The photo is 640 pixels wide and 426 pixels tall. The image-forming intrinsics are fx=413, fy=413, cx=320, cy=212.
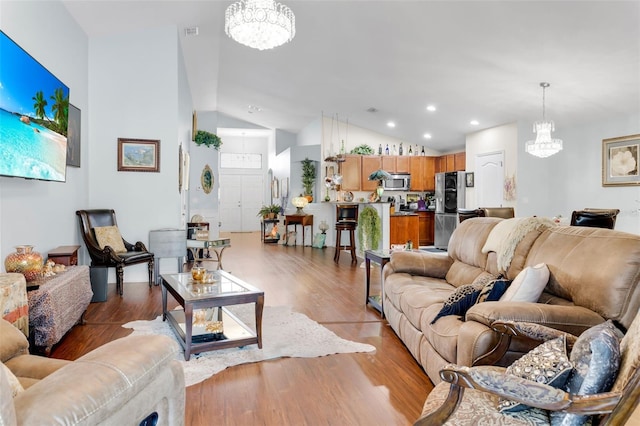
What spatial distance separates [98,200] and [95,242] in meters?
0.88

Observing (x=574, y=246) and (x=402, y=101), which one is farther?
(x=402, y=101)

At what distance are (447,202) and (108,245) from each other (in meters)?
6.70

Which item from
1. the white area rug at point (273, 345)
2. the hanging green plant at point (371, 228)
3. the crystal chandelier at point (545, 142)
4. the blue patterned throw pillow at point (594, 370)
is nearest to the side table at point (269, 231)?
the hanging green plant at point (371, 228)

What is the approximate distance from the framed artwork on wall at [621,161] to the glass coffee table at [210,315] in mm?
6176

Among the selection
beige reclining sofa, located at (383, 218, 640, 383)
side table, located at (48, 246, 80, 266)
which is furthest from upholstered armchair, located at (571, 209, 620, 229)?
side table, located at (48, 246, 80, 266)

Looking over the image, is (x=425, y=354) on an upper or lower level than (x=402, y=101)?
A: lower

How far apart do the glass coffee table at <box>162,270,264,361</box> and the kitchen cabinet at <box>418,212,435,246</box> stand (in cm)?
698

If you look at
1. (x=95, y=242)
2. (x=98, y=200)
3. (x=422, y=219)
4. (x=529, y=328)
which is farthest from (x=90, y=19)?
(x=422, y=219)

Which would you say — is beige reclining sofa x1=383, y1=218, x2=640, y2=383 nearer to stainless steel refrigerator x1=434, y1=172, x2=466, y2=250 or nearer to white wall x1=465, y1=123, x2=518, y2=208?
white wall x1=465, y1=123, x2=518, y2=208

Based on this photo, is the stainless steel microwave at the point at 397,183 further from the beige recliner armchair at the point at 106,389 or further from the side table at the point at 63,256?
the beige recliner armchair at the point at 106,389

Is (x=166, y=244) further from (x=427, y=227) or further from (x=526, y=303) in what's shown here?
(x=427, y=227)

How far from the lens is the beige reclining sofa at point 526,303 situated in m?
1.92

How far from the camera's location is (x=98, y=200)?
215 inches

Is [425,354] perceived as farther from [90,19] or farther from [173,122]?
[90,19]
